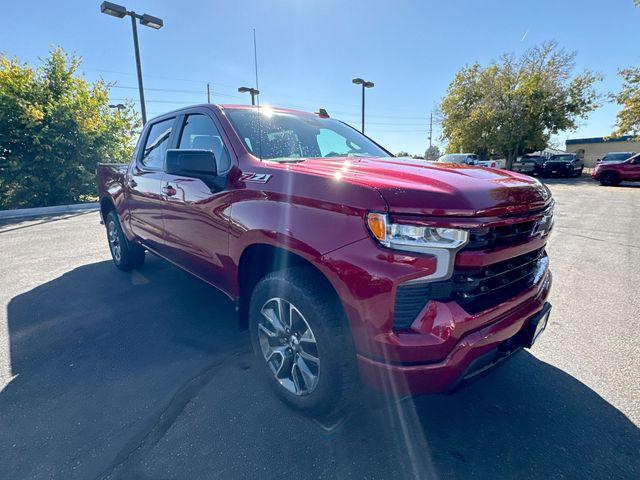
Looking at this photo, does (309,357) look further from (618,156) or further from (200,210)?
(618,156)

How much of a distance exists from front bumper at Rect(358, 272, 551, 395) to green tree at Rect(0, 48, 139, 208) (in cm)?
1291

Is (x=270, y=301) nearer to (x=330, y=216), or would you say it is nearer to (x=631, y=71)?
(x=330, y=216)

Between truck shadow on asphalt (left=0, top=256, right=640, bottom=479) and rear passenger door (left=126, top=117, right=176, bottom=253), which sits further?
rear passenger door (left=126, top=117, right=176, bottom=253)

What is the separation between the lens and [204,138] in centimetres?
287

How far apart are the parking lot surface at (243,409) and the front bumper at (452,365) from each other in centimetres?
22

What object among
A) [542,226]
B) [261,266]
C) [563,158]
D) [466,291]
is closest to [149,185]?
[261,266]

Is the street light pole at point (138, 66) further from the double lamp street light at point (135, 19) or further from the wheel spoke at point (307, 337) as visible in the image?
the wheel spoke at point (307, 337)

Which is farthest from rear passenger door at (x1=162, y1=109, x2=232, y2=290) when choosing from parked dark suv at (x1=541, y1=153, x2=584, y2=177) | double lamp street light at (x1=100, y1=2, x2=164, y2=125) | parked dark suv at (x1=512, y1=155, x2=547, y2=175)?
parked dark suv at (x1=512, y1=155, x2=547, y2=175)

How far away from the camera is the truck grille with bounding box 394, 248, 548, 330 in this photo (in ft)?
5.10

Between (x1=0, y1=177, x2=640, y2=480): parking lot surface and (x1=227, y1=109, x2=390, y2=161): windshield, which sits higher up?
(x1=227, y1=109, x2=390, y2=161): windshield

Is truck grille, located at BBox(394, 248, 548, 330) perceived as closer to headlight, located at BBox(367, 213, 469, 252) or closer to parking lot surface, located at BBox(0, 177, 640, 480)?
headlight, located at BBox(367, 213, 469, 252)

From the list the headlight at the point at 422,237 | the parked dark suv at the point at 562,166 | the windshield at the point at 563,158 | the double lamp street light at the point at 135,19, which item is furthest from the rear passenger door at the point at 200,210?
the windshield at the point at 563,158

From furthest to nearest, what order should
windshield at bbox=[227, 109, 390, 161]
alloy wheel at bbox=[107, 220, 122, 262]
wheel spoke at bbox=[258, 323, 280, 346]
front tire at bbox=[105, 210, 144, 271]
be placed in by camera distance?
alloy wheel at bbox=[107, 220, 122, 262]
front tire at bbox=[105, 210, 144, 271]
windshield at bbox=[227, 109, 390, 161]
wheel spoke at bbox=[258, 323, 280, 346]

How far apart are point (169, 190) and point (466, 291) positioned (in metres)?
2.58
